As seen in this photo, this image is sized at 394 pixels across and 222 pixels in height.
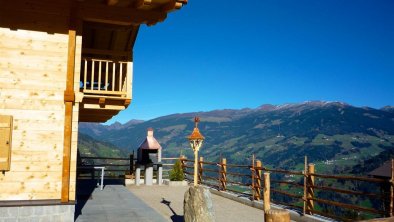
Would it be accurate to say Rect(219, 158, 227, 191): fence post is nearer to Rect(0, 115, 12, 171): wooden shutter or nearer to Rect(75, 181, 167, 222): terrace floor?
Rect(75, 181, 167, 222): terrace floor

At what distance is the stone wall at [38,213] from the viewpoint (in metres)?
7.45

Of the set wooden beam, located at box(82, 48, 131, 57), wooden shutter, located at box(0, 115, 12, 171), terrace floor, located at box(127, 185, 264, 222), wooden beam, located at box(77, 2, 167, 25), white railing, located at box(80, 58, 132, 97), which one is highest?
wooden beam, located at box(77, 2, 167, 25)

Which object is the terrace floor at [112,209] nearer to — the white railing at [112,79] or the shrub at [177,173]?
the white railing at [112,79]

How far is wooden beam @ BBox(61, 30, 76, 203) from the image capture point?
25.4 feet

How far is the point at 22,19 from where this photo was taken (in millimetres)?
7812

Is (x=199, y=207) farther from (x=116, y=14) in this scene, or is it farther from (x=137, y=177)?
(x=137, y=177)

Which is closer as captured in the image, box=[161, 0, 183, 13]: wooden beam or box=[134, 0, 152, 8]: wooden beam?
box=[134, 0, 152, 8]: wooden beam

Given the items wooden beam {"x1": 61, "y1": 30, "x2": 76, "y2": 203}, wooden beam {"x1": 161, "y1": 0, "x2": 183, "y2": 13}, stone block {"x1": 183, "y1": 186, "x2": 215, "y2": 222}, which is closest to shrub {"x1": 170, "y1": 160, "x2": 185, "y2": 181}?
stone block {"x1": 183, "y1": 186, "x2": 215, "y2": 222}

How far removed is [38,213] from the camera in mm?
7613

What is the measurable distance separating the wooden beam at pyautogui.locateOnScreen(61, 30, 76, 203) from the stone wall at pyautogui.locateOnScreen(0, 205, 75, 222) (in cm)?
24

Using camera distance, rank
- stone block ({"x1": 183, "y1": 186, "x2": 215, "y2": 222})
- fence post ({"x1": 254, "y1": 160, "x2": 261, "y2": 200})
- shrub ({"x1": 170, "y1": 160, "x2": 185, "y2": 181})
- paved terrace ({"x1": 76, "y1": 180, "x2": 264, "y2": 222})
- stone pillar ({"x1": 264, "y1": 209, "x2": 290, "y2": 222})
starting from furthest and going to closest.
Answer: shrub ({"x1": 170, "y1": 160, "x2": 185, "y2": 181}) → fence post ({"x1": 254, "y1": 160, "x2": 261, "y2": 200}) → paved terrace ({"x1": 76, "y1": 180, "x2": 264, "y2": 222}) → stone block ({"x1": 183, "y1": 186, "x2": 215, "y2": 222}) → stone pillar ({"x1": 264, "y1": 209, "x2": 290, "y2": 222})

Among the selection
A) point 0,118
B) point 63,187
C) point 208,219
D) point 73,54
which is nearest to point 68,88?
point 73,54

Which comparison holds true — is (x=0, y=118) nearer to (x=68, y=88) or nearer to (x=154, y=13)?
(x=68, y=88)

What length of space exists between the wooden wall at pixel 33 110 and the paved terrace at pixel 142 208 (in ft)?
5.62
